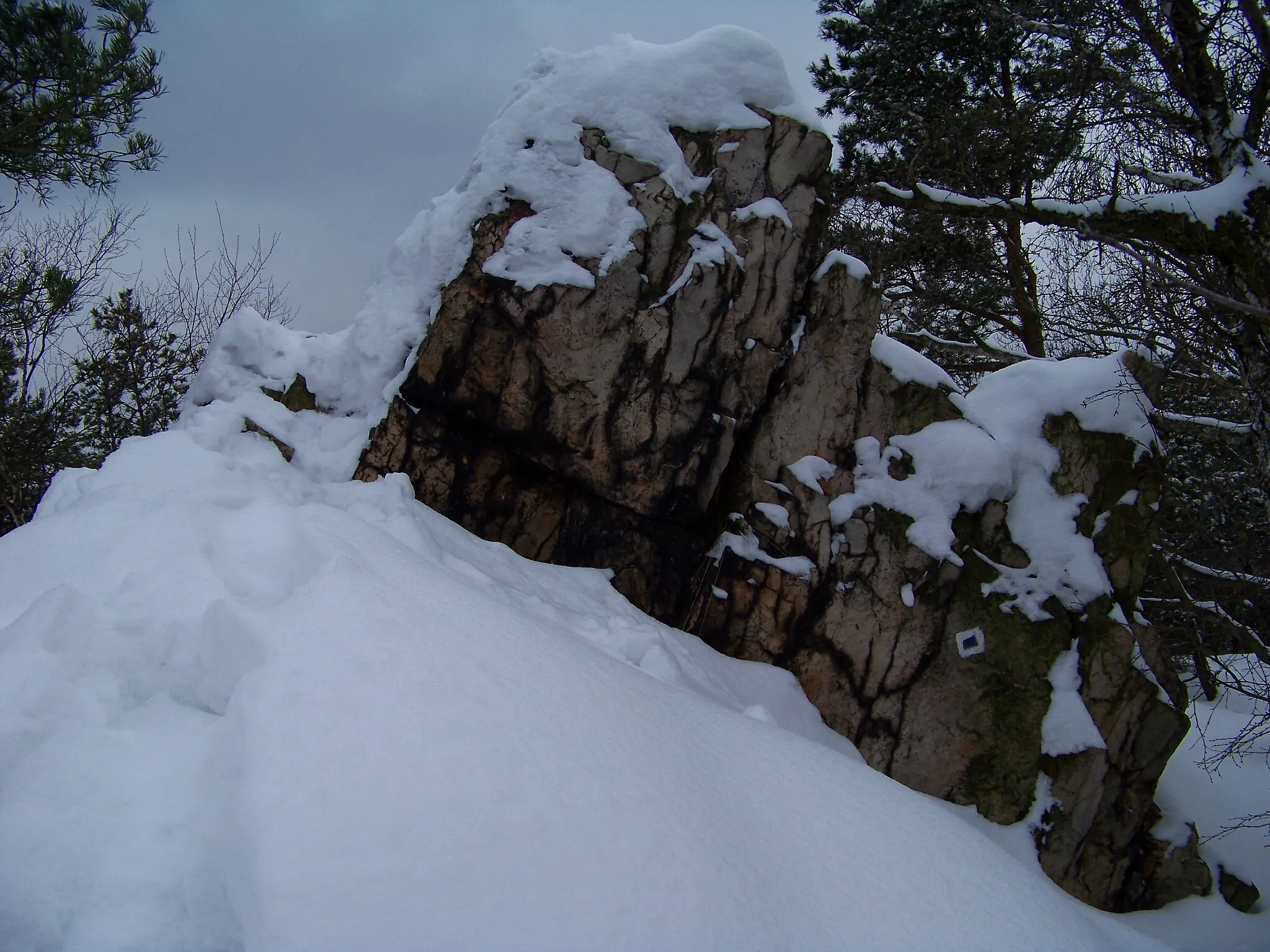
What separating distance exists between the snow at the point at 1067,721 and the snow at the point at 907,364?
2324 millimetres

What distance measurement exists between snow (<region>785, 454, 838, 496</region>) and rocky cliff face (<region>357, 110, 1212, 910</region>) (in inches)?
0.7

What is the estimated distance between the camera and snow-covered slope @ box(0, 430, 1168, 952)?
5.45 feet

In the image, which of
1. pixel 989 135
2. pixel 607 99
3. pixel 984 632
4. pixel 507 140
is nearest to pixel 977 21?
pixel 989 135

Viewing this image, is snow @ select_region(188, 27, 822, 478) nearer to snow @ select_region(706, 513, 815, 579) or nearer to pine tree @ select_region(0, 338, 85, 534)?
snow @ select_region(706, 513, 815, 579)

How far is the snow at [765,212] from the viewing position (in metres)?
5.82

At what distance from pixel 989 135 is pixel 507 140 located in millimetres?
4799

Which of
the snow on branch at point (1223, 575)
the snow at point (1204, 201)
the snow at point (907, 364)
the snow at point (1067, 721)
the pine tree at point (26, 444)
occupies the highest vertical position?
the snow at point (1204, 201)

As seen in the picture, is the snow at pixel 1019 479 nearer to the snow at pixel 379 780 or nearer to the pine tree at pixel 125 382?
the snow at pixel 379 780

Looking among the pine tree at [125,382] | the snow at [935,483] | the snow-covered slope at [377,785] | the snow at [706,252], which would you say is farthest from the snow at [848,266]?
the pine tree at [125,382]

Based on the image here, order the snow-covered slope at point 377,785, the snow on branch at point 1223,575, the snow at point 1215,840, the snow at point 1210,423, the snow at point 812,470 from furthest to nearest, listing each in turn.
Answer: the snow on branch at point 1223,575 → the snow at point 812,470 → the snow at point 1210,423 → the snow at point 1215,840 → the snow-covered slope at point 377,785

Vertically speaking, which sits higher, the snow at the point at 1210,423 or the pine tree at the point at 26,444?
the snow at the point at 1210,423

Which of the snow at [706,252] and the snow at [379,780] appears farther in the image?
the snow at [706,252]

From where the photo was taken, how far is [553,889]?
1778 millimetres

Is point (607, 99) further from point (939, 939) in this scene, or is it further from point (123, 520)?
point (939, 939)
